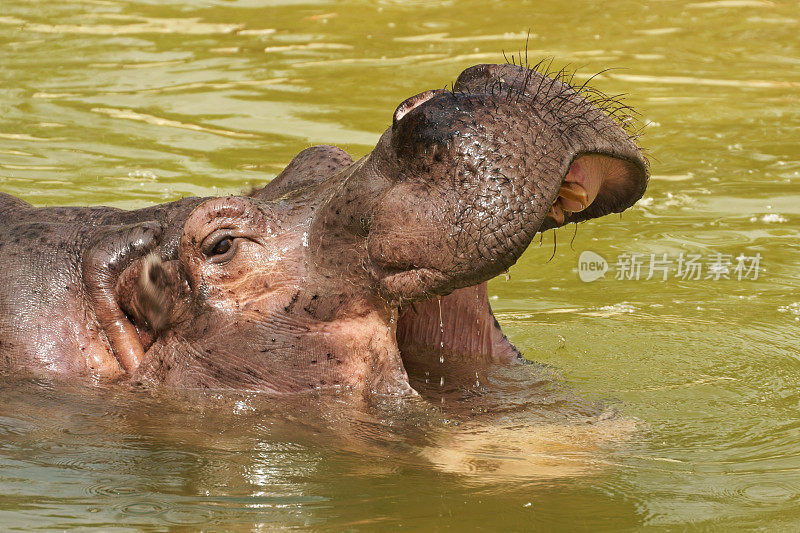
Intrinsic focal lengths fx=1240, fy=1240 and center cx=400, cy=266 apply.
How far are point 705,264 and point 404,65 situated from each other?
6.41 m

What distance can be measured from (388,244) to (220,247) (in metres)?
0.77

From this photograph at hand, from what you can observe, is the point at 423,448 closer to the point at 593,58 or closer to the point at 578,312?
the point at 578,312

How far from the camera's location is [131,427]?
4918mm

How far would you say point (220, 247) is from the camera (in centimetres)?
502

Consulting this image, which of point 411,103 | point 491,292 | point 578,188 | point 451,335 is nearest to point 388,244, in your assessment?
point 411,103

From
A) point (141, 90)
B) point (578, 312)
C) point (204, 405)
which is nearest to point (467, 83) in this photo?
point (204, 405)

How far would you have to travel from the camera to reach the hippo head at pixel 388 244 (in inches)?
178

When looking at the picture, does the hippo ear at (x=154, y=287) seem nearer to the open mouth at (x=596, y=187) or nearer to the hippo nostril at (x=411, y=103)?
the hippo nostril at (x=411, y=103)

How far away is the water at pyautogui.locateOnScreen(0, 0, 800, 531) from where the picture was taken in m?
4.34

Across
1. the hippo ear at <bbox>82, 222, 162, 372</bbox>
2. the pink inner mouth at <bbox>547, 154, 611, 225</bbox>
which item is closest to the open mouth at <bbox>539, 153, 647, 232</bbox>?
the pink inner mouth at <bbox>547, 154, 611, 225</bbox>

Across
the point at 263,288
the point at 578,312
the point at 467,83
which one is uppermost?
the point at 467,83

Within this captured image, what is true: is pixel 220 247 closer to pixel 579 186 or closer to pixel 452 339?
pixel 452 339

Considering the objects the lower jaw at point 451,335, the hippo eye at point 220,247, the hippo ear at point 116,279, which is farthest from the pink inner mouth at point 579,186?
the hippo ear at point 116,279

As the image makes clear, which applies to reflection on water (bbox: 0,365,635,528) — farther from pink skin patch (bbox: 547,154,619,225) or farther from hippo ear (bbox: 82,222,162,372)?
pink skin patch (bbox: 547,154,619,225)
